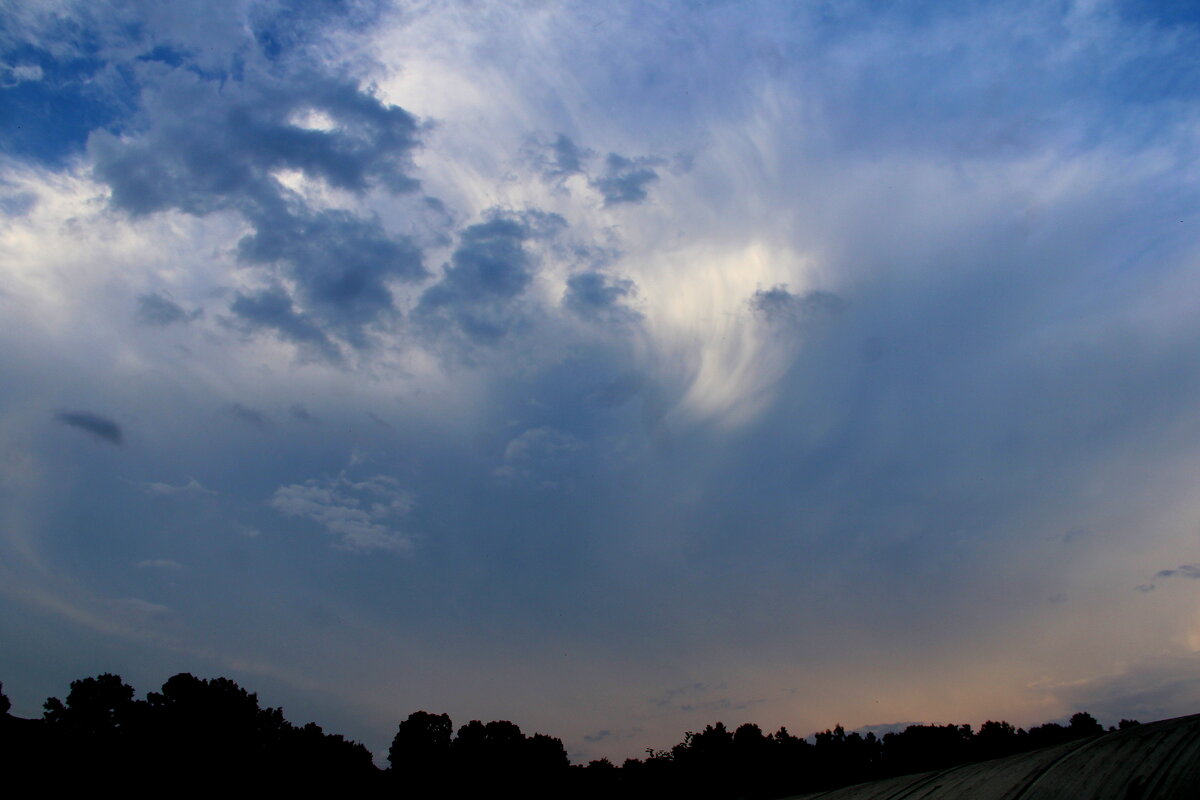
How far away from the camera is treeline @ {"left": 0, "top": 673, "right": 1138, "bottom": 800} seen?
70500mm

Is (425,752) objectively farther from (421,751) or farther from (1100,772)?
(1100,772)

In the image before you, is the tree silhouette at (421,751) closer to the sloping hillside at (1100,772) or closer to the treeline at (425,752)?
the treeline at (425,752)

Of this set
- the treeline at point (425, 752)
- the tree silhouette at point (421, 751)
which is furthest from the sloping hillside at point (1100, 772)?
the tree silhouette at point (421, 751)

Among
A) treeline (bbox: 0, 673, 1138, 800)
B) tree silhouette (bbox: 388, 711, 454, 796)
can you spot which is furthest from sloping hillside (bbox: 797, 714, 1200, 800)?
tree silhouette (bbox: 388, 711, 454, 796)

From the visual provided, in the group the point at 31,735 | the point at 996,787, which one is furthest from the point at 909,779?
the point at 31,735

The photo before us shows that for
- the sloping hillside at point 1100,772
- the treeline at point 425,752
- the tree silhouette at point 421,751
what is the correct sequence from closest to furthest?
the sloping hillside at point 1100,772
the treeline at point 425,752
the tree silhouette at point 421,751

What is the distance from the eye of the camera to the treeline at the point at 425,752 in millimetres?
70500

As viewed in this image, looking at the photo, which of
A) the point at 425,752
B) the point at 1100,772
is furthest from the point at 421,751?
the point at 1100,772

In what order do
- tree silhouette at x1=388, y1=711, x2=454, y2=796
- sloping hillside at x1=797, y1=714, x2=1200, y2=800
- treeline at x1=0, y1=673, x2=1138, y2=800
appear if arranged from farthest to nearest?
tree silhouette at x1=388, y1=711, x2=454, y2=796
treeline at x1=0, y1=673, x2=1138, y2=800
sloping hillside at x1=797, y1=714, x2=1200, y2=800

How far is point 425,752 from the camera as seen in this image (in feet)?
299

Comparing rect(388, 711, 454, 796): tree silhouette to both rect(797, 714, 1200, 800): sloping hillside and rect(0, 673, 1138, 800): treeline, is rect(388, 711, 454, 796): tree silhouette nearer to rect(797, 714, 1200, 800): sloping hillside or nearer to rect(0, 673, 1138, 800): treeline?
rect(0, 673, 1138, 800): treeline

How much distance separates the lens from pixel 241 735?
3253 inches

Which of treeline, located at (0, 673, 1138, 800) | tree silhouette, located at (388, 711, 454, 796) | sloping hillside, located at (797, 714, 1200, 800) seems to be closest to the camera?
sloping hillside, located at (797, 714, 1200, 800)

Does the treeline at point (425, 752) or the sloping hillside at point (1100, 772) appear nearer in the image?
the sloping hillside at point (1100, 772)
